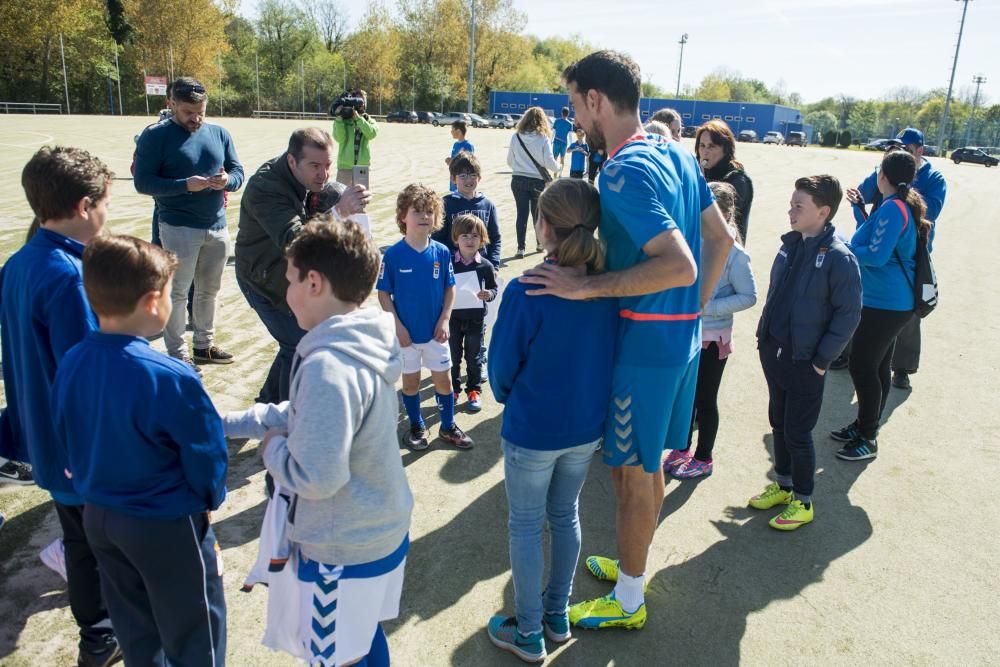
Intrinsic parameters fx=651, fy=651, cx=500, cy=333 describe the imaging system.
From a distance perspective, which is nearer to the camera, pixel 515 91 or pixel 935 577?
pixel 935 577

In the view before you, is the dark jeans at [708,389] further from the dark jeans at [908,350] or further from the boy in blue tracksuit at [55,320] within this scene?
the boy in blue tracksuit at [55,320]

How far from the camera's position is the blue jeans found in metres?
2.52

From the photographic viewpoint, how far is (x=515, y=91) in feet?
244

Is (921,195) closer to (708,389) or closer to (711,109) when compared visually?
(708,389)

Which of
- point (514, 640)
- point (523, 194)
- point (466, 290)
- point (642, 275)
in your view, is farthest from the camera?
point (523, 194)

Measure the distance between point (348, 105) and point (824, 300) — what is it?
6.76 m

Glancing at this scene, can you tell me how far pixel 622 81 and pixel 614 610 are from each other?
7.43 feet

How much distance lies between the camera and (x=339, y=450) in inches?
71.5

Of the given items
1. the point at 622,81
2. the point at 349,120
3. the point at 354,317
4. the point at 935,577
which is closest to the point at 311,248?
the point at 354,317

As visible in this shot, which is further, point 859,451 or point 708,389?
point 859,451

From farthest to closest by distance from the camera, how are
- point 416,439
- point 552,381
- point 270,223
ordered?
1. point 416,439
2. point 270,223
3. point 552,381

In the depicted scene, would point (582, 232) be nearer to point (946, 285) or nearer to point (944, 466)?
point (944, 466)

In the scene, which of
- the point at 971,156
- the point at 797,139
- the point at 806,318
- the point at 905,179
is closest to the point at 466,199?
the point at 806,318

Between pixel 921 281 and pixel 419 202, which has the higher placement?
pixel 419 202
